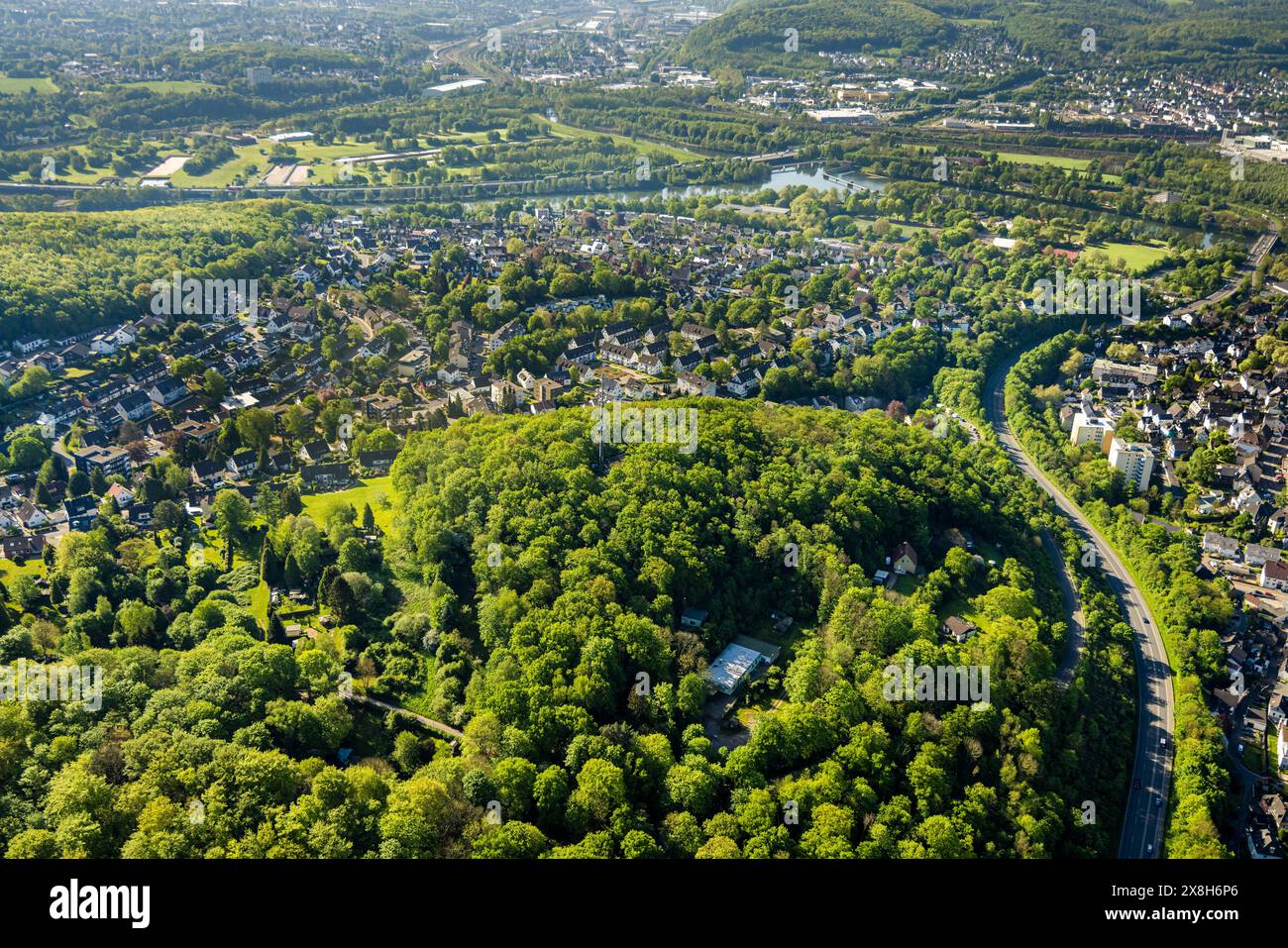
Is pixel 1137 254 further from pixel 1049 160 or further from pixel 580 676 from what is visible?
pixel 580 676

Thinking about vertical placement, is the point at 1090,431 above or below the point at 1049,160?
below

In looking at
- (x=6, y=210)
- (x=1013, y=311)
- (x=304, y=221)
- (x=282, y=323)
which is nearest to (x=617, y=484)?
(x=282, y=323)

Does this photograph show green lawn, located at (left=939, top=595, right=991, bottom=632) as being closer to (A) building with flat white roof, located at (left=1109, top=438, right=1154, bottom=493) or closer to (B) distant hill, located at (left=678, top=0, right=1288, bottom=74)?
(A) building with flat white roof, located at (left=1109, top=438, right=1154, bottom=493)

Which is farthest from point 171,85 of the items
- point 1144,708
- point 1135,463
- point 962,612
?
point 1144,708

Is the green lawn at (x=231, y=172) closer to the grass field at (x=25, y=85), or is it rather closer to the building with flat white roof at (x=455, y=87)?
the grass field at (x=25, y=85)

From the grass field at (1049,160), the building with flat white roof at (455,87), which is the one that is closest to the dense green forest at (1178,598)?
the grass field at (1049,160)

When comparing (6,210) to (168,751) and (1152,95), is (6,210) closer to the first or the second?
(168,751)
